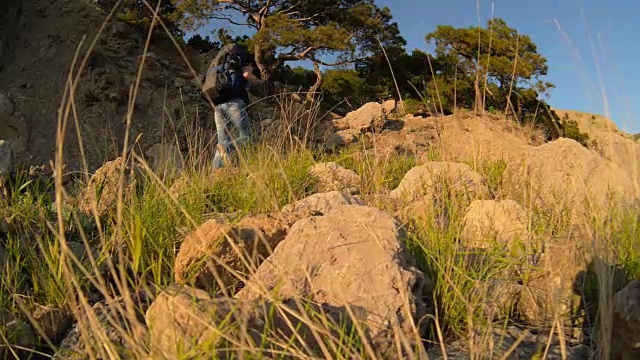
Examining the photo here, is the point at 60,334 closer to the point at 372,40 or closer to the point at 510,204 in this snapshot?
the point at 510,204

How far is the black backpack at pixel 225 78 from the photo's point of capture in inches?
214

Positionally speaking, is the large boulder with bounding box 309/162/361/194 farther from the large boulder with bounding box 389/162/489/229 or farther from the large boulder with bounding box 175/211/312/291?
the large boulder with bounding box 175/211/312/291

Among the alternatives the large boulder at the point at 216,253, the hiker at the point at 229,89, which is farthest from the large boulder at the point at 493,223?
the hiker at the point at 229,89

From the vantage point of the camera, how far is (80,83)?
41.7 ft

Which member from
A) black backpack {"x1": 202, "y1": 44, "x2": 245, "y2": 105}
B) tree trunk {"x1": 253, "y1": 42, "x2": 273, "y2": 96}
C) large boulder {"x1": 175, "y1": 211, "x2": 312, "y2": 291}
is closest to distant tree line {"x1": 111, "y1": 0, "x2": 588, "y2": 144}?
tree trunk {"x1": 253, "y1": 42, "x2": 273, "y2": 96}

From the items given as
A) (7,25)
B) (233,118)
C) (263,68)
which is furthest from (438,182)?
(7,25)

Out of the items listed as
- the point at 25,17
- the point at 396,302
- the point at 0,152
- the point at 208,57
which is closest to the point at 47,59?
the point at 25,17

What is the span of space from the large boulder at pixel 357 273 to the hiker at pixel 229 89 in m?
3.61

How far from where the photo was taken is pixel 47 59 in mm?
13211

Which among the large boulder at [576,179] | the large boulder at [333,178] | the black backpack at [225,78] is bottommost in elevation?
the large boulder at [333,178]

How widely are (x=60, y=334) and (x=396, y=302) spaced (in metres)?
1.25

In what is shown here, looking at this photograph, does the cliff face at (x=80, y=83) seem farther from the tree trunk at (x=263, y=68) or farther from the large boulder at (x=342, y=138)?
the large boulder at (x=342, y=138)

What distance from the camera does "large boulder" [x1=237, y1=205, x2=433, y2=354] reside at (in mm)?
1593

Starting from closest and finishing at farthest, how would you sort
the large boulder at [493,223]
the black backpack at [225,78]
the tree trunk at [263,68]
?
the large boulder at [493,223]
the black backpack at [225,78]
the tree trunk at [263,68]
